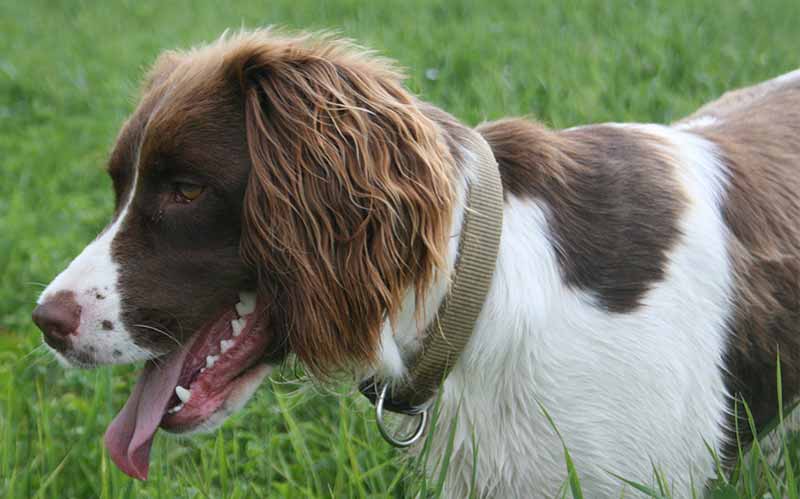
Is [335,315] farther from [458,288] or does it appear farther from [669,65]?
[669,65]

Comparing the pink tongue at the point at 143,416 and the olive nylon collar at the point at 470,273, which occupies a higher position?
the olive nylon collar at the point at 470,273

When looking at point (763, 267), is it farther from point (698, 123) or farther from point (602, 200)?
point (698, 123)

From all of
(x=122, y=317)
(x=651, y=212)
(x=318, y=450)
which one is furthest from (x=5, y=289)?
(x=651, y=212)

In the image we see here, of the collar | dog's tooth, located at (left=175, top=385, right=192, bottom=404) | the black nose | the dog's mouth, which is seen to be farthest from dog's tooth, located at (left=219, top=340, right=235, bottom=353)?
the collar

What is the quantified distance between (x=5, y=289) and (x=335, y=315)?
242 centimetres

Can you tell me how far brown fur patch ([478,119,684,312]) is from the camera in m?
2.29

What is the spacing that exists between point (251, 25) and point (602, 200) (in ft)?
18.6

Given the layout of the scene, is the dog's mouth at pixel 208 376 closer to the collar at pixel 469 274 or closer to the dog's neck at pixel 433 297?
the dog's neck at pixel 433 297

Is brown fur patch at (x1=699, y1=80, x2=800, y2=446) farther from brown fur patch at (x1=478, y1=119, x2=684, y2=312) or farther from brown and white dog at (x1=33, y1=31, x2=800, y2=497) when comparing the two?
brown fur patch at (x1=478, y1=119, x2=684, y2=312)

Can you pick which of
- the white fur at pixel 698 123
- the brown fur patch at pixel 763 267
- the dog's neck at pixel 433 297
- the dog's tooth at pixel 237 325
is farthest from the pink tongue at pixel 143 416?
the white fur at pixel 698 123

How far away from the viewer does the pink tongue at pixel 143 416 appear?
89.6 inches

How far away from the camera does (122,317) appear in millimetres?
2180

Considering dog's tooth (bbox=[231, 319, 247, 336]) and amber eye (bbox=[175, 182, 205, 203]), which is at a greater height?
amber eye (bbox=[175, 182, 205, 203])

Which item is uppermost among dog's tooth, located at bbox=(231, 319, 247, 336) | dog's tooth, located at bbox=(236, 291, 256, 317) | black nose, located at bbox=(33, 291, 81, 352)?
black nose, located at bbox=(33, 291, 81, 352)
